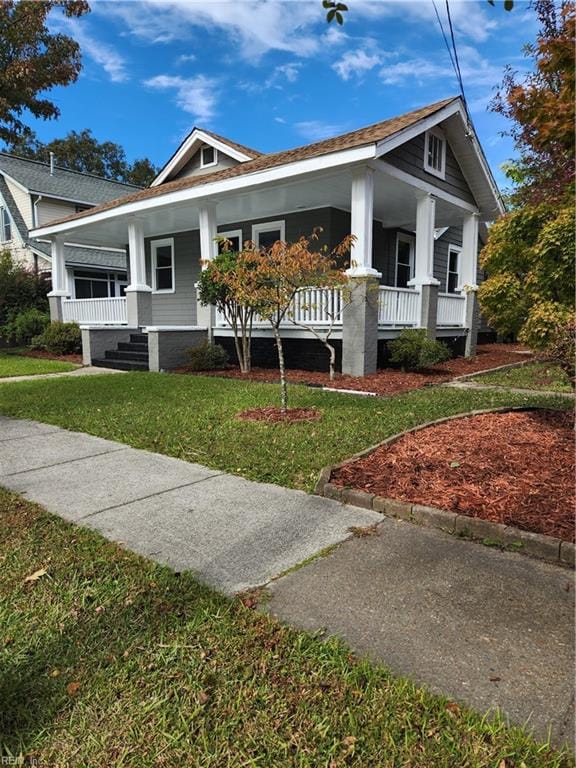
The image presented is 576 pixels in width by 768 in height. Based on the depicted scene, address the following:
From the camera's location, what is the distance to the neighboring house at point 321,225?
9.44 meters

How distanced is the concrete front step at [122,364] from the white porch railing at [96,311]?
Result: 2.04 meters

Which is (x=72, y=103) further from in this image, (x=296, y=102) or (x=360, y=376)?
(x=360, y=376)

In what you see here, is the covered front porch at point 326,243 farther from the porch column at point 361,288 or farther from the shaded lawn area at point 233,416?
the shaded lawn area at point 233,416

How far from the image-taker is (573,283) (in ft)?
15.2

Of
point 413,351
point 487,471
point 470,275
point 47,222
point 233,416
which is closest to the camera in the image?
point 487,471

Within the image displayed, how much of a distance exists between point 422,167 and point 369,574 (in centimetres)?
1083

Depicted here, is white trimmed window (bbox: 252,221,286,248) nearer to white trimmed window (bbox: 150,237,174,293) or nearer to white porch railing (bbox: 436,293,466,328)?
white trimmed window (bbox: 150,237,174,293)

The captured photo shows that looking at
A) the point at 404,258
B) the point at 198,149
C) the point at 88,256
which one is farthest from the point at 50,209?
the point at 404,258

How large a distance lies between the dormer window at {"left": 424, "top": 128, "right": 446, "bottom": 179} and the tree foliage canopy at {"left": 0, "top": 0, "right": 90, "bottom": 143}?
7.57m

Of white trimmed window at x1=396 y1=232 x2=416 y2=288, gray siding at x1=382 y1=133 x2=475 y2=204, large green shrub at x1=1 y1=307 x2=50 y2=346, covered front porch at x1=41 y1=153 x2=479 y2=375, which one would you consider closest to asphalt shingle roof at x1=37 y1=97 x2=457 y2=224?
covered front porch at x1=41 y1=153 x2=479 y2=375

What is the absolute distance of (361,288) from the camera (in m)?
9.22

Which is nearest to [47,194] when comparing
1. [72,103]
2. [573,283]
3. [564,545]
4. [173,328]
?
[72,103]

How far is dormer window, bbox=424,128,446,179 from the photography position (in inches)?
461

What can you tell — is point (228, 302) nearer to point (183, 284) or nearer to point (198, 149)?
point (183, 284)
